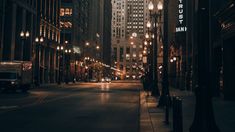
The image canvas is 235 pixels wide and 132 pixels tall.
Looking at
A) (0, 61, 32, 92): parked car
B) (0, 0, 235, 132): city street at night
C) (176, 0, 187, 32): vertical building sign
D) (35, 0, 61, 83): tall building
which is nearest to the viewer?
(0, 0, 235, 132): city street at night

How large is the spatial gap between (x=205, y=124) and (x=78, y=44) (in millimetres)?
119960

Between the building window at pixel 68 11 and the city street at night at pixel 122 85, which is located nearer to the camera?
the city street at night at pixel 122 85

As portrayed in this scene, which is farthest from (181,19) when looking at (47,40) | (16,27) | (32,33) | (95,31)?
(95,31)

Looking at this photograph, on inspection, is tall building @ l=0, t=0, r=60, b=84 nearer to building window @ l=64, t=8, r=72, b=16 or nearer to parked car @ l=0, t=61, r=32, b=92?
parked car @ l=0, t=61, r=32, b=92

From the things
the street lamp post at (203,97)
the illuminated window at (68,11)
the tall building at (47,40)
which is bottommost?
the street lamp post at (203,97)

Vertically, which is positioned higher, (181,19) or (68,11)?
(68,11)

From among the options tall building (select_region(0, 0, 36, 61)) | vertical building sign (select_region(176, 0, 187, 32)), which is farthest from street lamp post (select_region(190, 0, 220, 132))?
vertical building sign (select_region(176, 0, 187, 32))

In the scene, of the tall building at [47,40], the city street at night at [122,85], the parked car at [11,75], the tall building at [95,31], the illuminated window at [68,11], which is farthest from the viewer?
the tall building at [95,31]

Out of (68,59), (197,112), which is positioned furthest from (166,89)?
(68,59)

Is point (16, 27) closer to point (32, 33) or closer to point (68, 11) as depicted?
point (32, 33)

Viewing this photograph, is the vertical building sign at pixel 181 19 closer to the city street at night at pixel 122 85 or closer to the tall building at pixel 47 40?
the city street at night at pixel 122 85

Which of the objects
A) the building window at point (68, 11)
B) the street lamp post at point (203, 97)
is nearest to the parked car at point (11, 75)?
the street lamp post at point (203, 97)

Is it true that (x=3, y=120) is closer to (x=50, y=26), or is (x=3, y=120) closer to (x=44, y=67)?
(x=44, y=67)

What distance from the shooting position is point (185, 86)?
167 ft
